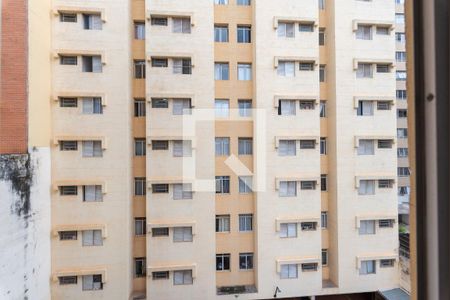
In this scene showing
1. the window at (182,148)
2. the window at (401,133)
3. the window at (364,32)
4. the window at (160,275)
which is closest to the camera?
the window at (160,275)

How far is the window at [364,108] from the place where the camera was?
22.2 feet

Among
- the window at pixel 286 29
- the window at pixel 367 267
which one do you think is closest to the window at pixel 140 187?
the window at pixel 286 29

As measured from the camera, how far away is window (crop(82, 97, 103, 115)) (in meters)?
6.06

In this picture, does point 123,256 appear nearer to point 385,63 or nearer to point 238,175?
point 238,175

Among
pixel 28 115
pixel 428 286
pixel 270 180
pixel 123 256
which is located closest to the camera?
pixel 428 286

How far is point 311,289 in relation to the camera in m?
6.52

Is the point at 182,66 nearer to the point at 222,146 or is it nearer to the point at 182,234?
the point at 222,146

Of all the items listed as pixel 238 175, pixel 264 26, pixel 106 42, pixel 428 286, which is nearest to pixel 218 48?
pixel 264 26

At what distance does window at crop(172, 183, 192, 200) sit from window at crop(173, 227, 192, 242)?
0.69m

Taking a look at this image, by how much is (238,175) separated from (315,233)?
88.7 inches

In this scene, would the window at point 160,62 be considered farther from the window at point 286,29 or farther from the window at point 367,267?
the window at point 367,267

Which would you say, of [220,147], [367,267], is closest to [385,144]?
[367,267]

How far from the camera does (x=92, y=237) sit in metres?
5.99

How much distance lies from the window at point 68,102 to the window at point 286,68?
14.9 ft
